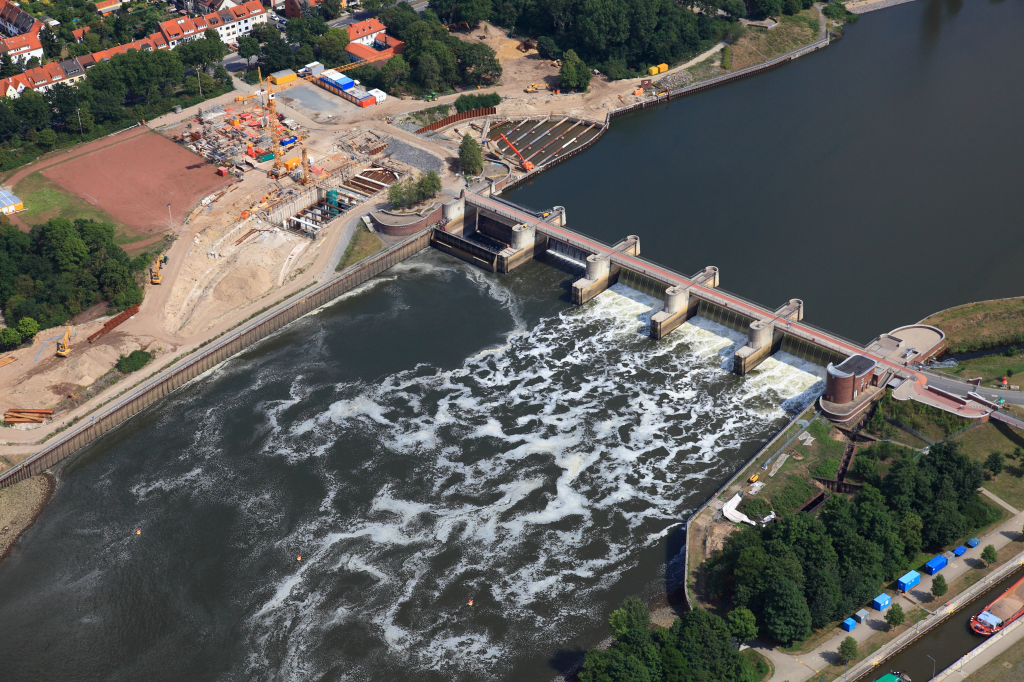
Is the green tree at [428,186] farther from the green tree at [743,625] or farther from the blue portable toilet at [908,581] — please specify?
the blue portable toilet at [908,581]

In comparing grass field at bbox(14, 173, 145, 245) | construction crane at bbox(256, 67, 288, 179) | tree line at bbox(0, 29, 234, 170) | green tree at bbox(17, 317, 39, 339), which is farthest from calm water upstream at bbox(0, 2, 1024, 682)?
tree line at bbox(0, 29, 234, 170)

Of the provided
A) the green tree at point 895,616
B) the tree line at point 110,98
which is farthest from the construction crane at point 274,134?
the green tree at point 895,616

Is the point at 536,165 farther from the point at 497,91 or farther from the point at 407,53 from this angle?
the point at 407,53

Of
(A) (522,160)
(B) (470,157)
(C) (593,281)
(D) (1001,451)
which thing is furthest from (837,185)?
(D) (1001,451)

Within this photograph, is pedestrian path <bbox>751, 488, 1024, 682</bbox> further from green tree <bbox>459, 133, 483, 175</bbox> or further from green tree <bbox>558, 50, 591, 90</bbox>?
green tree <bbox>558, 50, 591, 90</bbox>

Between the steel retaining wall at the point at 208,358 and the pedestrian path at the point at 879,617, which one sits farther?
the steel retaining wall at the point at 208,358

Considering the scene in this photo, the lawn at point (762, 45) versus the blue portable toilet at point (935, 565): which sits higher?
the lawn at point (762, 45)

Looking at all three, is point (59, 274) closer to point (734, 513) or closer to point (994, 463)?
point (734, 513)
